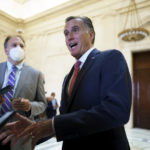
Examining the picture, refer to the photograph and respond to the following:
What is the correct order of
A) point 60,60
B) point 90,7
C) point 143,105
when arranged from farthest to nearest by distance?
point 60,60 < point 90,7 < point 143,105

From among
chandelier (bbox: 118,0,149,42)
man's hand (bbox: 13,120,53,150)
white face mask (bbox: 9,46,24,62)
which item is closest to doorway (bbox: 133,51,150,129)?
chandelier (bbox: 118,0,149,42)

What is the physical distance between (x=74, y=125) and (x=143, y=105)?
7.72 metres

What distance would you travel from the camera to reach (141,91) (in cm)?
793

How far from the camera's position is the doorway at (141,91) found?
7730 mm

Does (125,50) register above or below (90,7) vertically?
below

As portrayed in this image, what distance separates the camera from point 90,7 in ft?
31.4

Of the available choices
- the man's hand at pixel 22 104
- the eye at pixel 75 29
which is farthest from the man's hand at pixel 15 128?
the eye at pixel 75 29

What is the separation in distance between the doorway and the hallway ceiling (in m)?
6.42

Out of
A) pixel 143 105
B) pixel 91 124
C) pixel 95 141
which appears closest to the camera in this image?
pixel 91 124

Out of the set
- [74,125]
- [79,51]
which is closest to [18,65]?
[79,51]

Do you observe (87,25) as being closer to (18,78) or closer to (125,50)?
(18,78)

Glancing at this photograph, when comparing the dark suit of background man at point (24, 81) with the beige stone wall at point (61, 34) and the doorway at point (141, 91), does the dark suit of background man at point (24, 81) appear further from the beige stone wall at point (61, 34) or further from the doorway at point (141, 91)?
the doorway at point (141, 91)

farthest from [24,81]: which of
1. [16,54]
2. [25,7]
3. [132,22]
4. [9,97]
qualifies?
[25,7]

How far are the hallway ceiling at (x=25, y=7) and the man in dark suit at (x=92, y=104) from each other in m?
10.6
